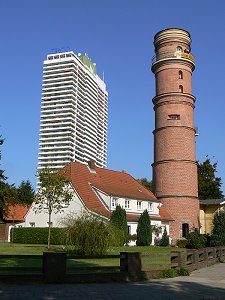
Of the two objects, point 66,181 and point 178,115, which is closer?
point 66,181

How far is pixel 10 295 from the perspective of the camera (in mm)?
9680

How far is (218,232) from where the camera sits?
3225 centimetres

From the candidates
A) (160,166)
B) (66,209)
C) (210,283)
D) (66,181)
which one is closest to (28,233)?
(66,209)

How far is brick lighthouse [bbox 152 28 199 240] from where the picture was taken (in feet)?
148

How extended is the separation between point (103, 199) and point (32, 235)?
306 inches

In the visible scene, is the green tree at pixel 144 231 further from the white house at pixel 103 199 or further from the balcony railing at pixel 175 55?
the balcony railing at pixel 175 55

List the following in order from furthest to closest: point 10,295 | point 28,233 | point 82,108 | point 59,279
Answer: point 82,108 < point 28,233 < point 59,279 < point 10,295

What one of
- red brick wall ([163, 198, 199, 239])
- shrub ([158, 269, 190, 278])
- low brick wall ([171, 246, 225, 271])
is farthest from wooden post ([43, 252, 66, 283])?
red brick wall ([163, 198, 199, 239])

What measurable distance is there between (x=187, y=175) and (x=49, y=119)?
121621 mm

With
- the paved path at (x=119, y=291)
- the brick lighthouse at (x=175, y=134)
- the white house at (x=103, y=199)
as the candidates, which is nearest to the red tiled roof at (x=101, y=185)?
the white house at (x=103, y=199)

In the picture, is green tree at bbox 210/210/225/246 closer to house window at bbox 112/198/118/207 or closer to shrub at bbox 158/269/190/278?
house window at bbox 112/198/118/207

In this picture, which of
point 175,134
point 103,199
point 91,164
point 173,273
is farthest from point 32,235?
point 173,273

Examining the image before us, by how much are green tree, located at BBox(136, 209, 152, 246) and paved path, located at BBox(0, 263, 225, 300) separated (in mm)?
25864

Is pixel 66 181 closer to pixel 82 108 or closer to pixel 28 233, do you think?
pixel 28 233
